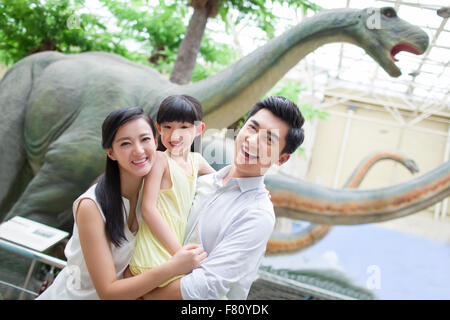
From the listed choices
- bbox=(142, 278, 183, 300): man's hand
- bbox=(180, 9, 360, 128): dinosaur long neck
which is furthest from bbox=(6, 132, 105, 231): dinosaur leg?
bbox=(142, 278, 183, 300): man's hand

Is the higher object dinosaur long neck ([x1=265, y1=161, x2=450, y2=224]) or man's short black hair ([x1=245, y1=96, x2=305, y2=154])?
man's short black hair ([x1=245, y1=96, x2=305, y2=154])

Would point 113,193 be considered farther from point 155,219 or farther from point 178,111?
point 178,111

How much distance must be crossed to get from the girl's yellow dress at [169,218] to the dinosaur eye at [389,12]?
1.17 m

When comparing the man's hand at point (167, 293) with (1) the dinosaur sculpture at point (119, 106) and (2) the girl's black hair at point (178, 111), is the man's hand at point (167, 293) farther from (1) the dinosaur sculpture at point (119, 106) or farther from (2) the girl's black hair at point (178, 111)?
(1) the dinosaur sculpture at point (119, 106)

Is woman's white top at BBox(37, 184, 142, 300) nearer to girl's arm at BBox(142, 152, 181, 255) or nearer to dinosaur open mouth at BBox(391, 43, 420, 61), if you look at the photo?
girl's arm at BBox(142, 152, 181, 255)

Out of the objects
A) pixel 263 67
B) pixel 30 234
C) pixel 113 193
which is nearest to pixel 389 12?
pixel 263 67

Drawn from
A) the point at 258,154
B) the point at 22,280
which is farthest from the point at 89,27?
the point at 258,154

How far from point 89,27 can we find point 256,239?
3.98m

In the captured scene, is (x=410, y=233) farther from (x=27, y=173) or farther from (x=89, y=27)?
(x=27, y=173)

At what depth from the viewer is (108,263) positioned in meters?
0.99

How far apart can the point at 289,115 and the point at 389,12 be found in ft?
3.36

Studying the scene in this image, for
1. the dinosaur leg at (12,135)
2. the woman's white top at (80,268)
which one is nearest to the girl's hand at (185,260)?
the woman's white top at (80,268)

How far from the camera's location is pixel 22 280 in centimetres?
221

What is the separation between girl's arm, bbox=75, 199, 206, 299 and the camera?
0.93 m
